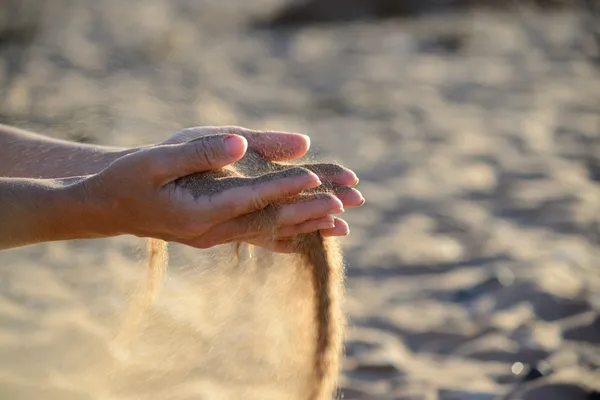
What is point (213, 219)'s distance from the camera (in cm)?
211

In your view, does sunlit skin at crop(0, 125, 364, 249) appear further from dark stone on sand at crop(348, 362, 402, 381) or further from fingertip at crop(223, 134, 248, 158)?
dark stone on sand at crop(348, 362, 402, 381)

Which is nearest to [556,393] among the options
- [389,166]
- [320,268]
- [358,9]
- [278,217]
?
[320,268]

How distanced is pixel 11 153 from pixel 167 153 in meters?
0.77

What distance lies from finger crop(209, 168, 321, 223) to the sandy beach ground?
17.6 inches

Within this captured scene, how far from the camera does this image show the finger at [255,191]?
2.08m

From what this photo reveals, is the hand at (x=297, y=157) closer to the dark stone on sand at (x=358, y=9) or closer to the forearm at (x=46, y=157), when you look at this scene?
the forearm at (x=46, y=157)

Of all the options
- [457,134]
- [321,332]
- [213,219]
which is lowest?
[321,332]

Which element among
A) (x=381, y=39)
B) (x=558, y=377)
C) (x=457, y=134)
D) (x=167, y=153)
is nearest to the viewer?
(x=167, y=153)

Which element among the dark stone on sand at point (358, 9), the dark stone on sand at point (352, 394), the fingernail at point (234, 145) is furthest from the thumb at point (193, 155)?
the dark stone on sand at point (358, 9)

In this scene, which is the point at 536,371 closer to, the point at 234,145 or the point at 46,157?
the point at 234,145

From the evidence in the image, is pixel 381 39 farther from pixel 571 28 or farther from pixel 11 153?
pixel 11 153

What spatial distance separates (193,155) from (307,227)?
348 mm

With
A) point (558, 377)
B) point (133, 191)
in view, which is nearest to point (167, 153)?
point (133, 191)

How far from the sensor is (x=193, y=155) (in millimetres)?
2074
